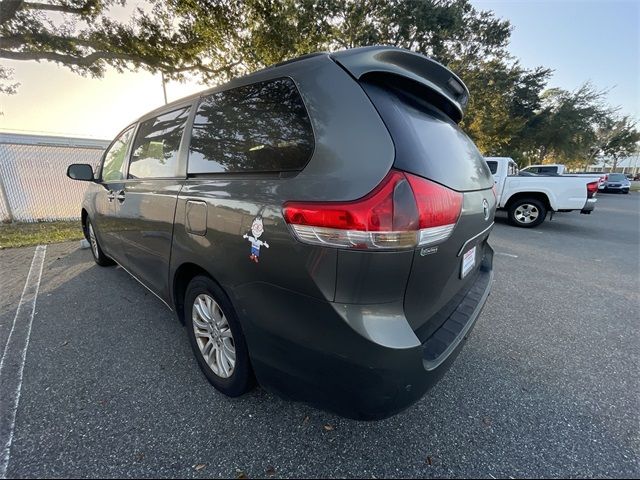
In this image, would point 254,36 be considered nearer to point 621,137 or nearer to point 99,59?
point 99,59

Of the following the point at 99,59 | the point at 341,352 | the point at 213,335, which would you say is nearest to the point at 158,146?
the point at 213,335

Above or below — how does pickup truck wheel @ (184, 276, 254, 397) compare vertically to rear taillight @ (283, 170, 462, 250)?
below

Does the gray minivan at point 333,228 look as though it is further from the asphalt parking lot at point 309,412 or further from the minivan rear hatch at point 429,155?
the asphalt parking lot at point 309,412

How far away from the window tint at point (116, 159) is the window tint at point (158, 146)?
304mm

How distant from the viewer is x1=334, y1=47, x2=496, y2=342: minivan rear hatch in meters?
1.22

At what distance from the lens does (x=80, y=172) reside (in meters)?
3.34

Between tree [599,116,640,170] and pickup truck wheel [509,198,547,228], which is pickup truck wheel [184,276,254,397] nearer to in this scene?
pickup truck wheel [509,198,547,228]

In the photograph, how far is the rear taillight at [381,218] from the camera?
3.58 ft

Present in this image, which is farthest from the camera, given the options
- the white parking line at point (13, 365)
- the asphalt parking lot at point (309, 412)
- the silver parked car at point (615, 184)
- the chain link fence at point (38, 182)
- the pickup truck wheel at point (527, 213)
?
the silver parked car at point (615, 184)

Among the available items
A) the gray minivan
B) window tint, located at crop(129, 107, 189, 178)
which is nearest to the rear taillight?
the gray minivan

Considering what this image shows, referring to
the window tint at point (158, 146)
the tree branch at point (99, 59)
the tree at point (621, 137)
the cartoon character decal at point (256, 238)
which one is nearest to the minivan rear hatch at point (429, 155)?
the cartoon character decal at point (256, 238)

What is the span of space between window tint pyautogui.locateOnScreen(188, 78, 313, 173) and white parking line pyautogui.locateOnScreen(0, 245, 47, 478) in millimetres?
1782

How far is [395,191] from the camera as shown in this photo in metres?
1.10

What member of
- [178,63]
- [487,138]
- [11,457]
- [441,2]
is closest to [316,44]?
[178,63]
